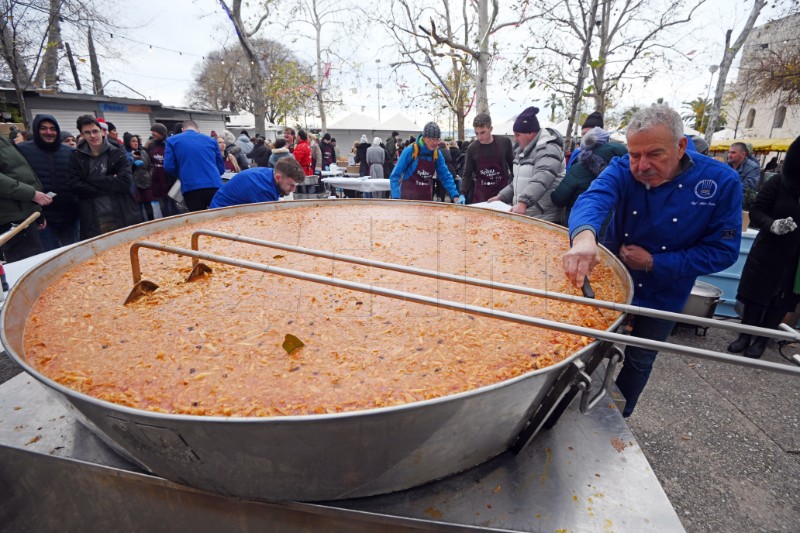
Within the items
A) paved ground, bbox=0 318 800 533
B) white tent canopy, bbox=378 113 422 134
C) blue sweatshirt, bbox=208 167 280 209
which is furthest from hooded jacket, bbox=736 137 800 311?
white tent canopy, bbox=378 113 422 134

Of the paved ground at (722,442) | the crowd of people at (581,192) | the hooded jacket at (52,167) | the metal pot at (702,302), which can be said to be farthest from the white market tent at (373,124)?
the paved ground at (722,442)

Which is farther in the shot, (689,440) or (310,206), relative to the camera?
(310,206)

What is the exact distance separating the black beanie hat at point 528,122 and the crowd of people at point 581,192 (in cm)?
1

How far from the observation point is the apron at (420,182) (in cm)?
521

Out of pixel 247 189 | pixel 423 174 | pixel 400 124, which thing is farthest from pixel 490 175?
pixel 400 124

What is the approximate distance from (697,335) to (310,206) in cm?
408

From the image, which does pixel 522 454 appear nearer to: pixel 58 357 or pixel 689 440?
pixel 58 357

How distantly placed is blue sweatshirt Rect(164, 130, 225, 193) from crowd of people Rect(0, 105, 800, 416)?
0.04 feet

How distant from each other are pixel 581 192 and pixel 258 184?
2965 millimetres

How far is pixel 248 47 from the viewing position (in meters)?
14.0

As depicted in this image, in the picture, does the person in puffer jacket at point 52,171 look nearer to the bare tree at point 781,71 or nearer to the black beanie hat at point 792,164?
the black beanie hat at point 792,164

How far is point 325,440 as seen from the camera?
0.86 meters

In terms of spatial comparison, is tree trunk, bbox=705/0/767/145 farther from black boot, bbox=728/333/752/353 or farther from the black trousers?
the black trousers

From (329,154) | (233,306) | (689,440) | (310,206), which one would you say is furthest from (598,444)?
(329,154)
